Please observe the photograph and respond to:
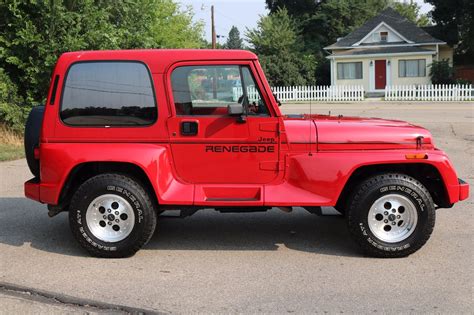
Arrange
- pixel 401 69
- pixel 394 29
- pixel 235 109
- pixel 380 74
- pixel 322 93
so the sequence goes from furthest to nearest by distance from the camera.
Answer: pixel 394 29 < pixel 380 74 < pixel 401 69 < pixel 322 93 < pixel 235 109

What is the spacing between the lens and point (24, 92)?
15.1 m

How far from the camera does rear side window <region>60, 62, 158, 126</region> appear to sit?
5273 millimetres

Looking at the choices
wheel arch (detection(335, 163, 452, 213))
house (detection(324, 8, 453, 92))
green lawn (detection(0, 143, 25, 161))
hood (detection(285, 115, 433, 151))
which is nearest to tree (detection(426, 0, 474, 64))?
house (detection(324, 8, 453, 92))

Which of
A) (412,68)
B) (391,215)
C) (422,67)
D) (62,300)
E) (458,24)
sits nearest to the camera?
(62,300)

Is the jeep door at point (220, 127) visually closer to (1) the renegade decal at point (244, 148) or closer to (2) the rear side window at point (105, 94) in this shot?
(1) the renegade decal at point (244, 148)

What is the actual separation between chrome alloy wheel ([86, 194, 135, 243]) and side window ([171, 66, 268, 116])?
3.53ft

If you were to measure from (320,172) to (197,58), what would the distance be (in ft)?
5.39

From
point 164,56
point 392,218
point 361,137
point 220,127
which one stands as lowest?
point 392,218

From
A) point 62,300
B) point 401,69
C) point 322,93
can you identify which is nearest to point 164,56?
point 62,300

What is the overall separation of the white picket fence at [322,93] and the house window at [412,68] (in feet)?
25.2

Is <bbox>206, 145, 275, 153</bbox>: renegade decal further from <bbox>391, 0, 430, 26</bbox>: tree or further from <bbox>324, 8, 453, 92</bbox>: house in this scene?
<bbox>391, 0, 430, 26</bbox>: tree

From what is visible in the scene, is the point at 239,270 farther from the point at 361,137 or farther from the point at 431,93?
the point at 431,93

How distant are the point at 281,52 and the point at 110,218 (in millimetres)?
39700

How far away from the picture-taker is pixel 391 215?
5.20 metres
